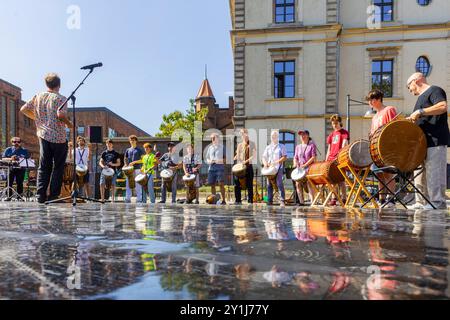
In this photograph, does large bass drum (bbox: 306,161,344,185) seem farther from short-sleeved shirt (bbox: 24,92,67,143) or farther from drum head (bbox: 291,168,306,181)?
short-sleeved shirt (bbox: 24,92,67,143)

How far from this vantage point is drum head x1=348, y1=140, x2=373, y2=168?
17.7ft

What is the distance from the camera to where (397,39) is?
21.0 meters

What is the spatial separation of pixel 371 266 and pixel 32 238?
5.98ft

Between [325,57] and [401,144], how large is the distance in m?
17.3

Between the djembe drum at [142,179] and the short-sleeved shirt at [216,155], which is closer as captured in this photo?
the short-sleeved shirt at [216,155]

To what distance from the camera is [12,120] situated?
113ft

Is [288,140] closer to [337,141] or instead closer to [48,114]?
[337,141]

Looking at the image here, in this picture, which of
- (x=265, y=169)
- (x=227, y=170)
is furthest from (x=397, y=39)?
(x=265, y=169)

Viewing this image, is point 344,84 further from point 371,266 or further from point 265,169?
point 371,266

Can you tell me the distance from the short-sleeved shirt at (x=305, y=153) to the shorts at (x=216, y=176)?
1.85 m

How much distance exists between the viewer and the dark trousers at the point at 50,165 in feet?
18.9

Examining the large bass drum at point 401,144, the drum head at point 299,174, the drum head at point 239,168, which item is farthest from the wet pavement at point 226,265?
the drum head at point 239,168

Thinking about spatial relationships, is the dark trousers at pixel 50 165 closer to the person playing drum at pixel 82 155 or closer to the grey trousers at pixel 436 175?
the person playing drum at pixel 82 155
